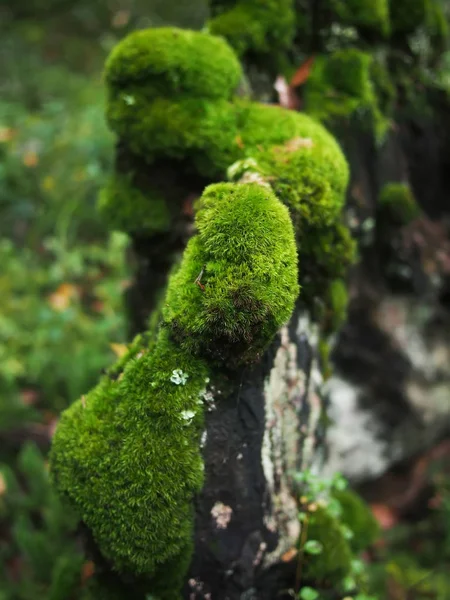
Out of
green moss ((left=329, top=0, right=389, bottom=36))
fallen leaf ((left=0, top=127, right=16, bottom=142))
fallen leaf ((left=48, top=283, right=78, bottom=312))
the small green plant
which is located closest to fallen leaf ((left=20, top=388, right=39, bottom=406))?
fallen leaf ((left=48, top=283, right=78, bottom=312))

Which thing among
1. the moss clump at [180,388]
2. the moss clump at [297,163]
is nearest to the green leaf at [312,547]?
the moss clump at [180,388]

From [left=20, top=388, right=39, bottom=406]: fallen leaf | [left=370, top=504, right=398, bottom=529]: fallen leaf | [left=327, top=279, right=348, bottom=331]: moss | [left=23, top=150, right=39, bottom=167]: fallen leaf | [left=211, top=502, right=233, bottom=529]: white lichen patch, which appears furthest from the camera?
[left=23, top=150, right=39, bottom=167]: fallen leaf

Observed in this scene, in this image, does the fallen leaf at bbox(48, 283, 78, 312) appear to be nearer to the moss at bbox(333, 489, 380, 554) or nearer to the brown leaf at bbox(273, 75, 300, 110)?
the brown leaf at bbox(273, 75, 300, 110)

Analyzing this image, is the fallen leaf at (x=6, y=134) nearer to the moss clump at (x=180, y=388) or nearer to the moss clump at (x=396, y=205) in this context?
the moss clump at (x=396, y=205)

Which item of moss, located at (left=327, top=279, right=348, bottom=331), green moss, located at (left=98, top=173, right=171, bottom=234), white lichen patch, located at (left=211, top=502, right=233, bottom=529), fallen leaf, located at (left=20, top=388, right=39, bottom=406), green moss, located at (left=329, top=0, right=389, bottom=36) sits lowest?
fallen leaf, located at (left=20, top=388, right=39, bottom=406)

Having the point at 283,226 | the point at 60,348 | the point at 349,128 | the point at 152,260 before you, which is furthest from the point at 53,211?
A: the point at 283,226

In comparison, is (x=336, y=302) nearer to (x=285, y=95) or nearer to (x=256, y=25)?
(x=285, y=95)
